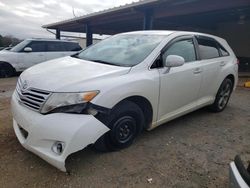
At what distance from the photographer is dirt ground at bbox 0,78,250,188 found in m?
2.60

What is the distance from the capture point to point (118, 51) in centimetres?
371

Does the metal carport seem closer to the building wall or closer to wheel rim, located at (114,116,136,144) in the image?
the building wall

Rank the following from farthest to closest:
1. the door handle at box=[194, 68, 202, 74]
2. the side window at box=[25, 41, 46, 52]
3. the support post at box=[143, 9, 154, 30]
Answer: the side window at box=[25, 41, 46, 52]
the support post at box=[143, 9, 154, 30]
the door handle at box=[194, 68, 202, 74]

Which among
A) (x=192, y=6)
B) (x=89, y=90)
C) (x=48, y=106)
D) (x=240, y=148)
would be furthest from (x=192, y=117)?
(x=192, y=6)

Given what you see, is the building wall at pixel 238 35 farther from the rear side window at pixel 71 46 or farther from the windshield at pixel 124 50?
the windshield at pixel 124 50

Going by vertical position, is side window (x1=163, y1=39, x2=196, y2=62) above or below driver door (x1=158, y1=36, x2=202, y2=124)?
above

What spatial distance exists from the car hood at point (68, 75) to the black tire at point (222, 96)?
261 centimetres

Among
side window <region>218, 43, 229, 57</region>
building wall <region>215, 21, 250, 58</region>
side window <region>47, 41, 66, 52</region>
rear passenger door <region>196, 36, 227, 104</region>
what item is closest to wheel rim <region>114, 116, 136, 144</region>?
rear passenger door <region>196, 36, 227, 104</region>

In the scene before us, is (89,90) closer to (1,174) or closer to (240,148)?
(1,174)

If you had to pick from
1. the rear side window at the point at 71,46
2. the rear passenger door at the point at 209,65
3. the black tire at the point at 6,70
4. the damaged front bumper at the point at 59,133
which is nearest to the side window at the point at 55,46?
the rear side window at the point at 71,46

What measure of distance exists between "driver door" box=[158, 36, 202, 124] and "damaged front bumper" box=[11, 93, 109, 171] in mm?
1225

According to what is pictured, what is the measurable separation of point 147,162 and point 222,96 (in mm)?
2868

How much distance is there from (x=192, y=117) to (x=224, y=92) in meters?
1.01

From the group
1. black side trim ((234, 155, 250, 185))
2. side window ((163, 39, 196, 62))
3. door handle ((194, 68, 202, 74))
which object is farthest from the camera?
door handle ((194, 68, 202, 74))
